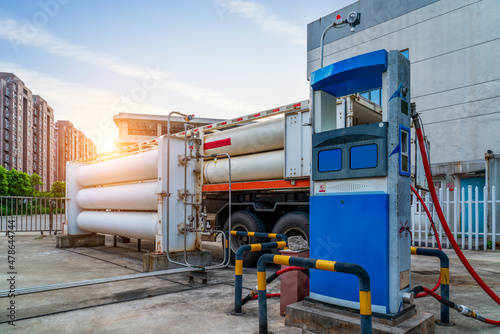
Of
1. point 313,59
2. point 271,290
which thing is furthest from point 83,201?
point 313,59

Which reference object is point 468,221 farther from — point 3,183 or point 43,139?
point 43,139

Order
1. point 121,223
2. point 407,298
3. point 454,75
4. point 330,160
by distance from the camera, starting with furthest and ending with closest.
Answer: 1. point 454,75
2. point 121,223
3. point 330,160
4. point 407,298

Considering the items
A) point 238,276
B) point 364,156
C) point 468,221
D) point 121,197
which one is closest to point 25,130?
point 121,197

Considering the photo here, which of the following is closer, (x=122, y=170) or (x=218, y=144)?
(x=218, y=144)

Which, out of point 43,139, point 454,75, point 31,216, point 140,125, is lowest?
point 31,216

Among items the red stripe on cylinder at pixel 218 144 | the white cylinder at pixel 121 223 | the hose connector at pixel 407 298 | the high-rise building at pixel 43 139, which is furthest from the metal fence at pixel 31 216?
the high-rise building at pixel 43 139

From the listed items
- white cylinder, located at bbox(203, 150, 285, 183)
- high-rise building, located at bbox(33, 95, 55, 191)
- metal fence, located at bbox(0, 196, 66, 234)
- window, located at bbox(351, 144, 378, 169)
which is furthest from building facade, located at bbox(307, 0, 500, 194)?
high-rise building, located at bbox(33, 95, 55, 191)

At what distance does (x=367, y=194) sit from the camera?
327cm

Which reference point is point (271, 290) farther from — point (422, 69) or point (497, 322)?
point (422, 69)

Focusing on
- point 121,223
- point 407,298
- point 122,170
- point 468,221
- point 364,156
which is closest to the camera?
point 407,298

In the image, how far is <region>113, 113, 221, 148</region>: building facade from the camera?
43.7 metres

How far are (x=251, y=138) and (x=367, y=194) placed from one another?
4.03 meters

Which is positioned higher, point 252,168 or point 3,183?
point 252,168

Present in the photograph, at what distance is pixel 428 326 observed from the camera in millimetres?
3357
